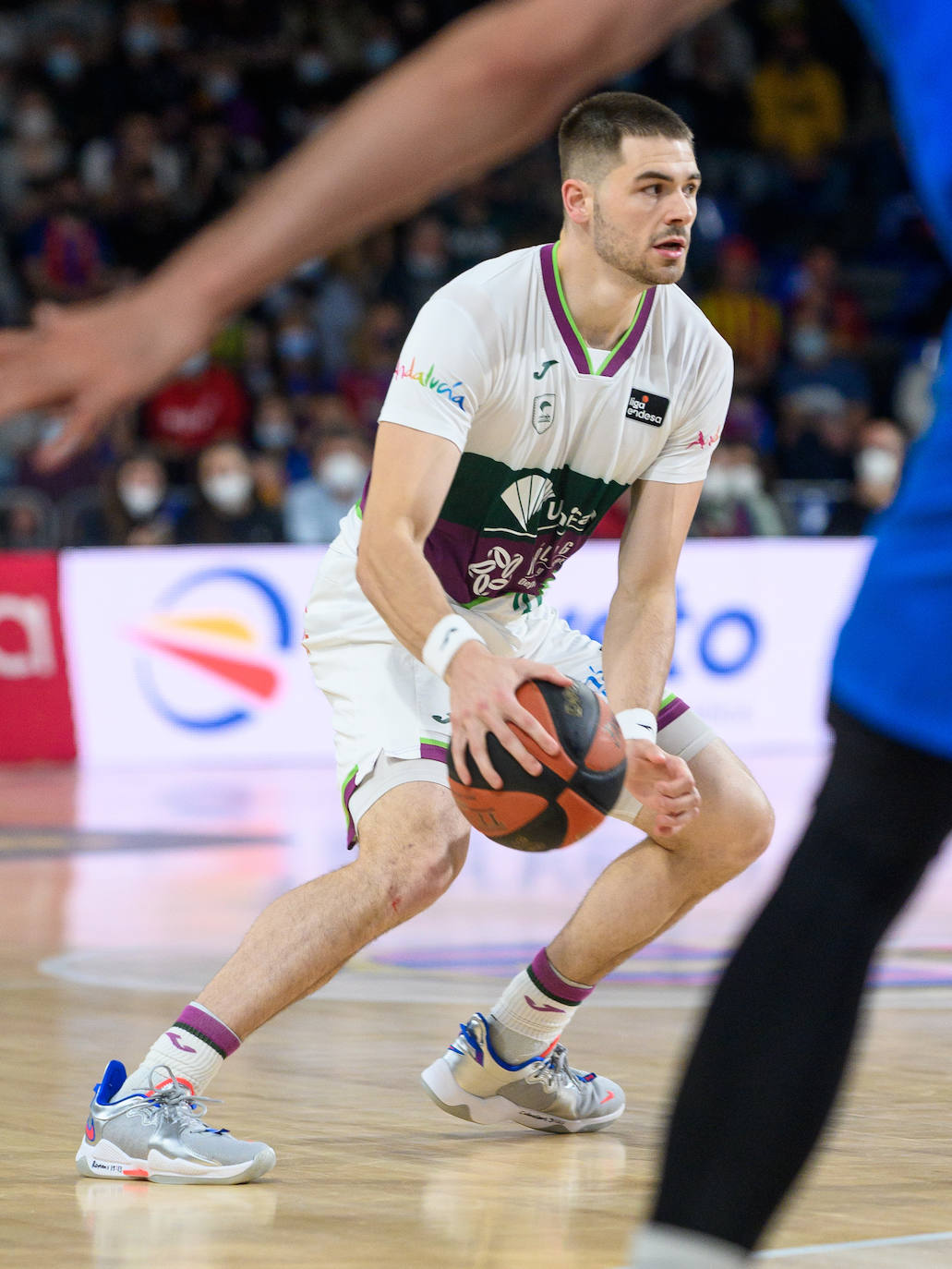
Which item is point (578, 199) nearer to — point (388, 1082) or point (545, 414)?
point (545, 414)

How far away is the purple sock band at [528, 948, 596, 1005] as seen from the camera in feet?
14.2

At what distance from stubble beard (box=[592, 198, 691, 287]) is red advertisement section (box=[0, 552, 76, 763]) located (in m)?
8.51

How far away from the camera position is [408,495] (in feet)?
12.4

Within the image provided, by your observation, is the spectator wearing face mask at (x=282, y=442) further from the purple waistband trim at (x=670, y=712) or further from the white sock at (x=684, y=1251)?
the white sock at (x=684, y=1251)

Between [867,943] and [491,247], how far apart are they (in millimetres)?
16587

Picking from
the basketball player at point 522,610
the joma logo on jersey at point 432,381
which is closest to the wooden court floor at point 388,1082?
the basketball player at point 522,610

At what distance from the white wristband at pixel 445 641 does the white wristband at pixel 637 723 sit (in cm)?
70

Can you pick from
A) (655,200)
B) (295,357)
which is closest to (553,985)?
(655,200)

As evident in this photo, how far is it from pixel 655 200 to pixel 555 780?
132 centimetres

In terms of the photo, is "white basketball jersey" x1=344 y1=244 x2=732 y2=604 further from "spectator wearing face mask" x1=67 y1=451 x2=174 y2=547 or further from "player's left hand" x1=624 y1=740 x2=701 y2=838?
"spectator wearing face mask" x1=67 y1=451 x2=174 y2=547

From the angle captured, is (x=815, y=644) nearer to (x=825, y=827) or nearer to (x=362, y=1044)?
(x=362, y=1044)

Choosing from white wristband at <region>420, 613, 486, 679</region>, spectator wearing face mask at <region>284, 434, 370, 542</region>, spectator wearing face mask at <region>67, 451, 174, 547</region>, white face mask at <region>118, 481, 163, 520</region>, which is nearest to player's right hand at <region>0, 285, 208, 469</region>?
white wristband at <region>420, 613, 486, 679</region>

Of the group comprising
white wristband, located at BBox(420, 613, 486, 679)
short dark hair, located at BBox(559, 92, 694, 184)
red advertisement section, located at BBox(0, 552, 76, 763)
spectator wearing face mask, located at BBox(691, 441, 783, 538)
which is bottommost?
red advertisement section, located at BBox(0, 552, 76, 763)

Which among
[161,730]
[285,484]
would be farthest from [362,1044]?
[285,484]
